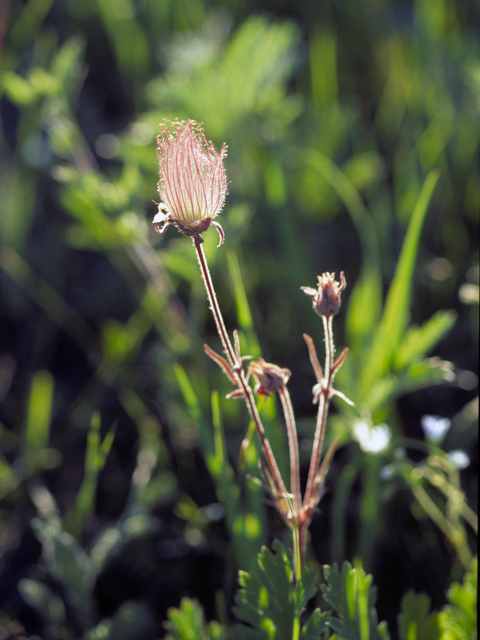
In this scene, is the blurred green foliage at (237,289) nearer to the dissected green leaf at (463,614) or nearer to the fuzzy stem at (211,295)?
the dissected green leaf at (463,614)

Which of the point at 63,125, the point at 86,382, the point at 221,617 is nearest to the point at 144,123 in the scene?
the point at 63,125

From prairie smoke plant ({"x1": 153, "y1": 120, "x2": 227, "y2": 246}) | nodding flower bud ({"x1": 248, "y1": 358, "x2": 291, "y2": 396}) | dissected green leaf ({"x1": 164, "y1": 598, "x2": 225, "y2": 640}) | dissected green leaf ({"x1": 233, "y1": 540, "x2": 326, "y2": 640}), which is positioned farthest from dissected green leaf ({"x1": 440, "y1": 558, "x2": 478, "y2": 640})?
prairie smoke plant ({"x1": 153, "y1": 120, "x2": 227, "y2": 246})

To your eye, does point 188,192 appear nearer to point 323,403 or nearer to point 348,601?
point 323,403

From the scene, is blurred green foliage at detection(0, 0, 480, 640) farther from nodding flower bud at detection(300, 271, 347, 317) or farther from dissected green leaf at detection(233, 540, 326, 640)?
nodding flower bud at detection(300, 271, 347, 317)

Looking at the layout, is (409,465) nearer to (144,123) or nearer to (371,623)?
(371,623)

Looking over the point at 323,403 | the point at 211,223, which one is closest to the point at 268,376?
the point at 323,403
